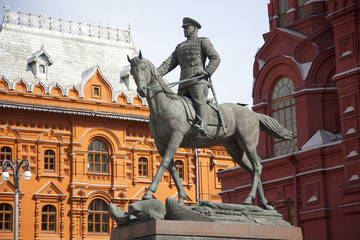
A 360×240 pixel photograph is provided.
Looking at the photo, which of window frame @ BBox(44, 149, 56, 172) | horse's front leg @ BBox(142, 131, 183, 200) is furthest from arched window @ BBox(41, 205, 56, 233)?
horse's front leg @ BBox(142, 131, 183, 200)

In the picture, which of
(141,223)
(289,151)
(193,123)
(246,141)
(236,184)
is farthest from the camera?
(236,184)

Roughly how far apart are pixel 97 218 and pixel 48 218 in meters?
2.55

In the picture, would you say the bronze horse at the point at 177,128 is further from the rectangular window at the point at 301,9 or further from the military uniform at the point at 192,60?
the rectangular window at the point at 301,9

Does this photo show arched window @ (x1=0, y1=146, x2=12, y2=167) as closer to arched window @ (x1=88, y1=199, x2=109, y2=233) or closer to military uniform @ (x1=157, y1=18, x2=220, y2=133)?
arched window @ (x1=88, y1=199, x2=109, y2=233)

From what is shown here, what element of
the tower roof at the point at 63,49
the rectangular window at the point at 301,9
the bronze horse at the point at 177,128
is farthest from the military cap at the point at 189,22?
the tower roof at the point at 63,49

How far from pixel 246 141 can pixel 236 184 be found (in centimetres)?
1724

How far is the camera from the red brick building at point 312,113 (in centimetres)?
2430

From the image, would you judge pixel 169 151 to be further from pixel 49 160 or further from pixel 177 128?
pixel 49 160

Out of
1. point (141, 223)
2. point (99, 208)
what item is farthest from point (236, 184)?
point (141, 223)

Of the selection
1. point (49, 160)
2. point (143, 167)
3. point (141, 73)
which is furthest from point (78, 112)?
point (141, 73)

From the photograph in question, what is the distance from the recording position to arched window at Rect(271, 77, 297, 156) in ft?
91.1

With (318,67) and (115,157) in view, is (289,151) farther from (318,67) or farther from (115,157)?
(115,157)

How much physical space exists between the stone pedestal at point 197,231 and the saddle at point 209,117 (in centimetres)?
171

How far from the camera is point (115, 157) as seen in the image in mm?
37250
